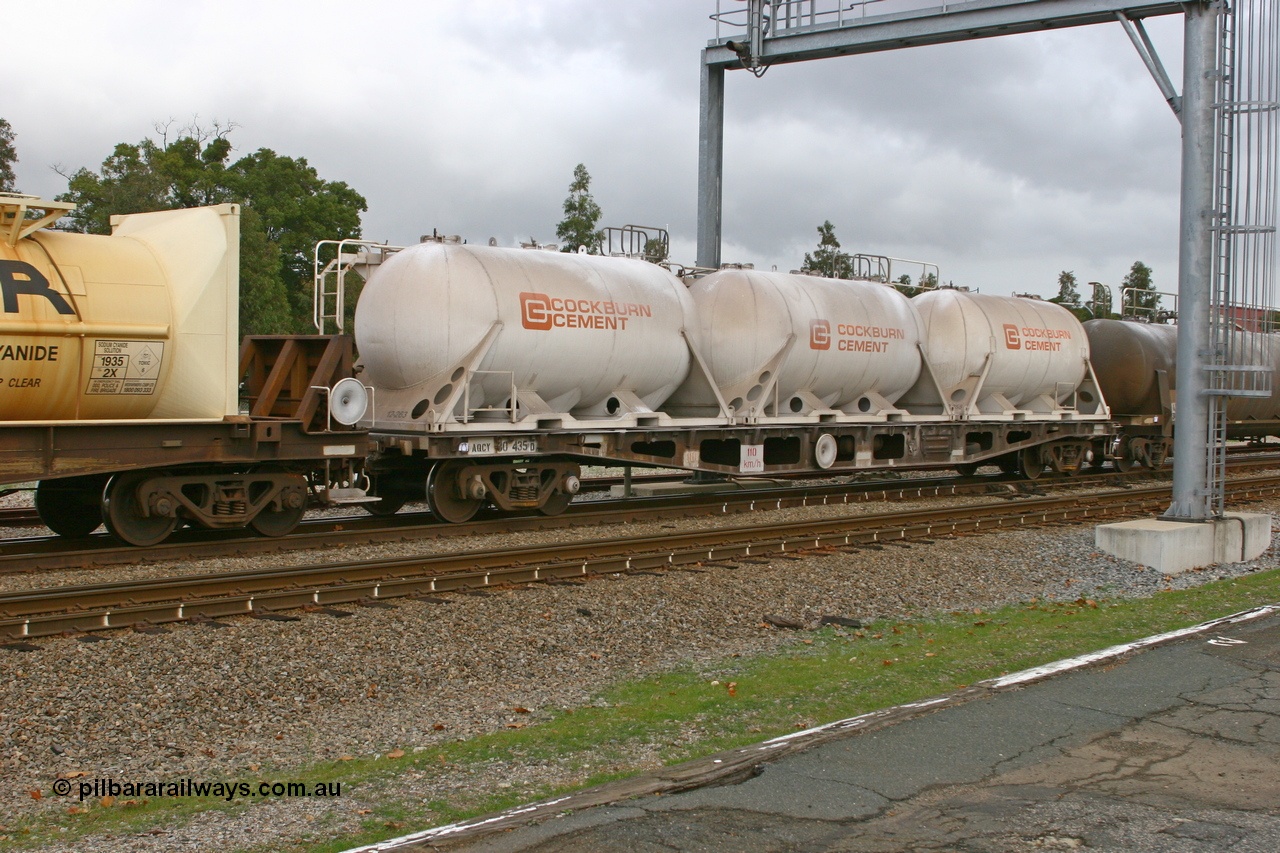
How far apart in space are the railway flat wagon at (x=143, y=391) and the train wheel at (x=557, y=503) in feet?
9.25

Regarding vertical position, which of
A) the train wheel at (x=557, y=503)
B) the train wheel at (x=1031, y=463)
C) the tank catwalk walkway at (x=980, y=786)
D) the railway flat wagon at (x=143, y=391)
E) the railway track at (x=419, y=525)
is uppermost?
the railway flat wagon at (x=143, y=391)

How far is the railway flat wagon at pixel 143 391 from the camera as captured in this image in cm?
1073

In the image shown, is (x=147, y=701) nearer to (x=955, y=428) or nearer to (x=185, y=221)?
(x=185, y=221)

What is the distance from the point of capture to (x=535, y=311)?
14.4 metres

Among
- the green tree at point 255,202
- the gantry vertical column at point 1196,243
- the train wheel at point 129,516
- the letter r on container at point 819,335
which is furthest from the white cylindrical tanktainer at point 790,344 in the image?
the green tree at point 255,202

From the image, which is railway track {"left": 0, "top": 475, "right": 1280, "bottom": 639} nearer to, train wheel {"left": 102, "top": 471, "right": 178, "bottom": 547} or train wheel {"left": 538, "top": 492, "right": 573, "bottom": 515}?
train wheel {"left": 102, "top": 471, "right": 178, "bottom": 547}

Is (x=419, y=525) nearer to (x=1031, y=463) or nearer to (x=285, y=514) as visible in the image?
(x=285, y=514)

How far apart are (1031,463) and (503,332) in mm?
13293

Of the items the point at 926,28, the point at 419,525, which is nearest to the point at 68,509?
the point at 419,525

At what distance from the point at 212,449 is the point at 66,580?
2158 mm

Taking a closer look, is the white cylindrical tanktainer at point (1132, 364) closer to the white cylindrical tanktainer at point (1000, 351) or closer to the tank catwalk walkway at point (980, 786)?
the white cylindrical tanktainer at point (1000, 351)

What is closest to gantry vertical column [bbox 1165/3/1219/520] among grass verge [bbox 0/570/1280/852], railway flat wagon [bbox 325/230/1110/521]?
grass verge [bbox 0/570/1280/852]

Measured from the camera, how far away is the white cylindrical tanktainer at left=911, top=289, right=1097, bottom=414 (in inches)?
814

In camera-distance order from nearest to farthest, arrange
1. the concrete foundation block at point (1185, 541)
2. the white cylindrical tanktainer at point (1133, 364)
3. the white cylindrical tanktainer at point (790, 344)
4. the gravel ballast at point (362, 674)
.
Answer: the gravel ballast at point (362, 674), the concrete foundation block at point (1185, 541), the white cylindrical tanktainer at point (790, 344), the white cylindrical tanktainer at point (1133, 364)
